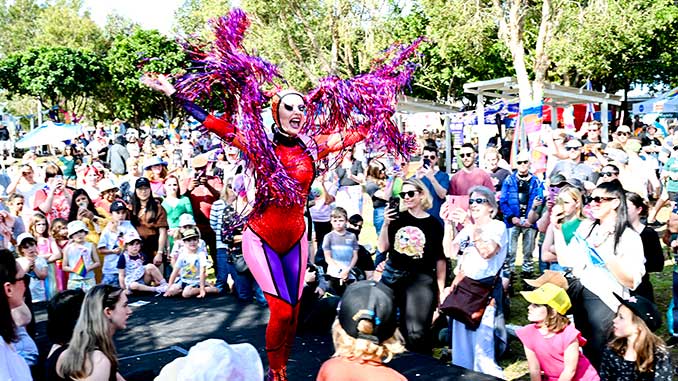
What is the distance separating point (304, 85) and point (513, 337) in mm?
23996

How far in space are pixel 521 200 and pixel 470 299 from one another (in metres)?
2.98

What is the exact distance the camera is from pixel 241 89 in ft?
12.7

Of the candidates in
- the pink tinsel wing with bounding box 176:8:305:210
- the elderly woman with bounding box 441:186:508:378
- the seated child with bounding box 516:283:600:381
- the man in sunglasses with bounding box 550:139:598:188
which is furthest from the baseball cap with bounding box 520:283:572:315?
the man in sunglasses with bounding box 550:139:598:188

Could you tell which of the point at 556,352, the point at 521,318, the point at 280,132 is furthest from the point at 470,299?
the point at 521,318

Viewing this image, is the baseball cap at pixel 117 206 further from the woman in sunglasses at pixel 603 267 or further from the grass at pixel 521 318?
the woman in sunglasses at pixel 603 267

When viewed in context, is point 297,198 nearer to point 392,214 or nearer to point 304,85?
point 392,214

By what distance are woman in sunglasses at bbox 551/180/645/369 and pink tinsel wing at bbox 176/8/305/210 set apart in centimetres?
178

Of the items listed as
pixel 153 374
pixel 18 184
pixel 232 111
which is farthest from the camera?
pixel 18 184

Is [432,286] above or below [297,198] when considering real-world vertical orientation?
below

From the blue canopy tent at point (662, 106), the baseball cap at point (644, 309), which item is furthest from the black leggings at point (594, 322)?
the blue canopy tent at point (662, 106)

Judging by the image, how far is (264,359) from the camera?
515cm

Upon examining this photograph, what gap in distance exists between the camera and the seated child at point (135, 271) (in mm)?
7086

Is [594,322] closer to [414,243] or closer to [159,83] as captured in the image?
[414,243]

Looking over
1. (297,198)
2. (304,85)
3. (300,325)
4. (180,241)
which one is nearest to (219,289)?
(180,241)
